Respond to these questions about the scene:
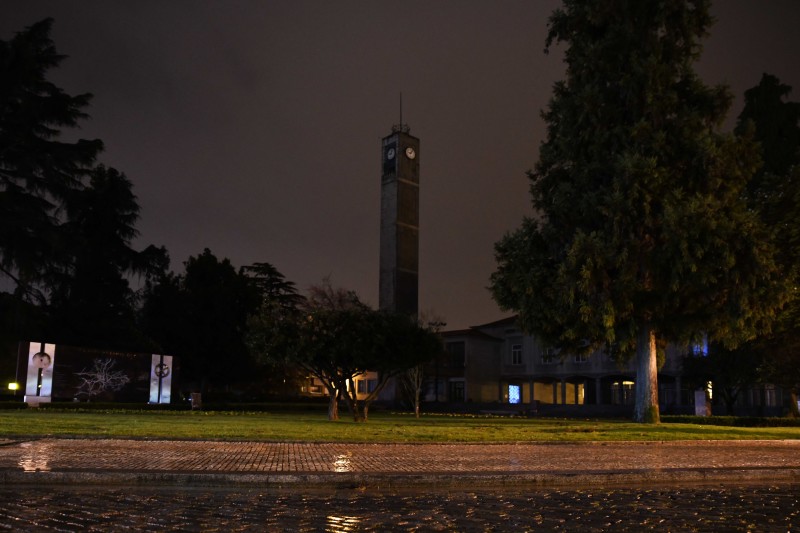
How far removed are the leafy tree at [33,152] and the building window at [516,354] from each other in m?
39.9

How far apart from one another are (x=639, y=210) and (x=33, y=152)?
32.4 metres

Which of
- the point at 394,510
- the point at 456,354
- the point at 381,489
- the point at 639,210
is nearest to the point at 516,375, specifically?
the point at 456,354

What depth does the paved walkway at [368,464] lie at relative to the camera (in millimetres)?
10016

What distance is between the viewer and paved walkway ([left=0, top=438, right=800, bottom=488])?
10.0m

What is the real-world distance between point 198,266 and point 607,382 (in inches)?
1389

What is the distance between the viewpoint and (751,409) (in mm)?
45625

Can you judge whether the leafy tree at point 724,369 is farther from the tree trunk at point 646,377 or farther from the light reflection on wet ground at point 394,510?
the light reflection on wet ground at point 394,510

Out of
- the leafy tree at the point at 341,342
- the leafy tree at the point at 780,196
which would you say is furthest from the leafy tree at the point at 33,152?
the leafy tree at the point at 780,196

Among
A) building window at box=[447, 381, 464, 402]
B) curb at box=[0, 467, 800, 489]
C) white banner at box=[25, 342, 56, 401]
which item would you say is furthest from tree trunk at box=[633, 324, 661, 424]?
building window at box=[447, 381, 464, 402]

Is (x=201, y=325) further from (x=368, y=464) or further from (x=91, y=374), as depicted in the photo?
(x=368, y=464)

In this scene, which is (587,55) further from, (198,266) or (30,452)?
(198,266)

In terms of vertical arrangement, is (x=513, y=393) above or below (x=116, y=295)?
below

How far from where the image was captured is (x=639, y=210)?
1115 inches

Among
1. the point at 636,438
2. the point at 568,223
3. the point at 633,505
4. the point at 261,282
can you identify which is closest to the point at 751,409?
the point at 568,223
